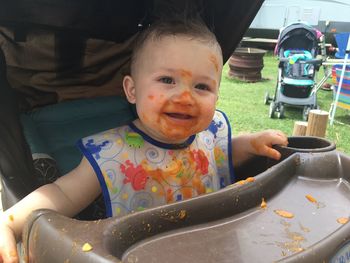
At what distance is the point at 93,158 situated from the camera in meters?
1.18

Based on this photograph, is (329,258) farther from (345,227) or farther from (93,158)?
(93,158)

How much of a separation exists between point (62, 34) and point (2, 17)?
0.70 feet

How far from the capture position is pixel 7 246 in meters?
0.93

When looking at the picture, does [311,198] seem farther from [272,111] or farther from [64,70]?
[272,111]

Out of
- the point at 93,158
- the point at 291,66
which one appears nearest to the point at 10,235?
the point at 93,158

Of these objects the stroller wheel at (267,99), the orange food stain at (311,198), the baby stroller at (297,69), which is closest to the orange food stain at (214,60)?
the orange food stain at (311,198)

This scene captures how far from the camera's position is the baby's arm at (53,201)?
0.97 metres

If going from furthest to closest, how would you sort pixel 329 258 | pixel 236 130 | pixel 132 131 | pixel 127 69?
pixel 236 130
pixel 127 69
pixel 132 131
pixel 329 258

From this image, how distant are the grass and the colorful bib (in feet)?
9.43

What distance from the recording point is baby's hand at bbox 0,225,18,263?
2.95 ft

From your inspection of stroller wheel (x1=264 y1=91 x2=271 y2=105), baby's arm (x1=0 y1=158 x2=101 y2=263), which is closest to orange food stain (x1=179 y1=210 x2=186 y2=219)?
baby's arm (x1=0 y1=158 x2=101 y2=263)

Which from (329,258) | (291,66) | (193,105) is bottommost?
(291,66)

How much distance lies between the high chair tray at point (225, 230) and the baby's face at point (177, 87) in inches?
9.2

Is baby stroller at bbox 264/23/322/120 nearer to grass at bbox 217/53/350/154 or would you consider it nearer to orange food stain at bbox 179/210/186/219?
grass at bbox 217/53/350/154
